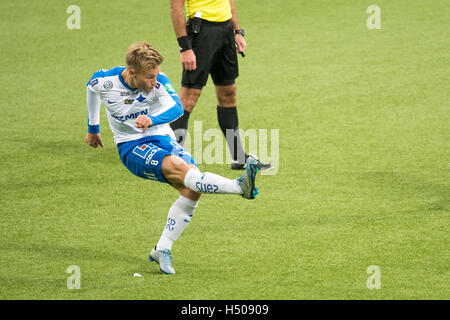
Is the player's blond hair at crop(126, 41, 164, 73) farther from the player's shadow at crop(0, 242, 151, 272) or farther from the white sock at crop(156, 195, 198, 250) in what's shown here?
the player's shadow at crop(0, 242, 151, 272)

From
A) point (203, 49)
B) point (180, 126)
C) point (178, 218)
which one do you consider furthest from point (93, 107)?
point (203, 49)

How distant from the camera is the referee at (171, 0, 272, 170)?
618cm

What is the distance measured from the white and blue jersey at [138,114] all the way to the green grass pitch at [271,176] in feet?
2.21

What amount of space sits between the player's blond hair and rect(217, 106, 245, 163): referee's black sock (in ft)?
7.61

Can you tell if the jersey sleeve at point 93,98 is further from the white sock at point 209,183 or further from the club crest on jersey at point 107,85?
the white sock at point 209,183

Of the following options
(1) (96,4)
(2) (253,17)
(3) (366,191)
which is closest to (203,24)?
(3) (366,191)

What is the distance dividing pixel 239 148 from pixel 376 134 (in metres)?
1.61

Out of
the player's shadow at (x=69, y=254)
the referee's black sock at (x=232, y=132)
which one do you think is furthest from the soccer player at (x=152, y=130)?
the referee's black sock at (x=232, y=132)

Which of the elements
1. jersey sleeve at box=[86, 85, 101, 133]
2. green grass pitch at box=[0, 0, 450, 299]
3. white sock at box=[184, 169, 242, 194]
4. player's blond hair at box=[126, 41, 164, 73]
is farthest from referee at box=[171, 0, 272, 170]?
white sock at box=[184, 169, 242, 194]

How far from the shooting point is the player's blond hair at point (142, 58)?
4.29 metres

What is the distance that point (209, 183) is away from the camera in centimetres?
417

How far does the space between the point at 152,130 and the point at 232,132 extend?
2.09 meters

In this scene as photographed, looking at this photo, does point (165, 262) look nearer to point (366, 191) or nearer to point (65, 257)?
point (65, 257)

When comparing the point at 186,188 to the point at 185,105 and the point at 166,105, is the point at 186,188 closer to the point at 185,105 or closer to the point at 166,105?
the point at 166,105
